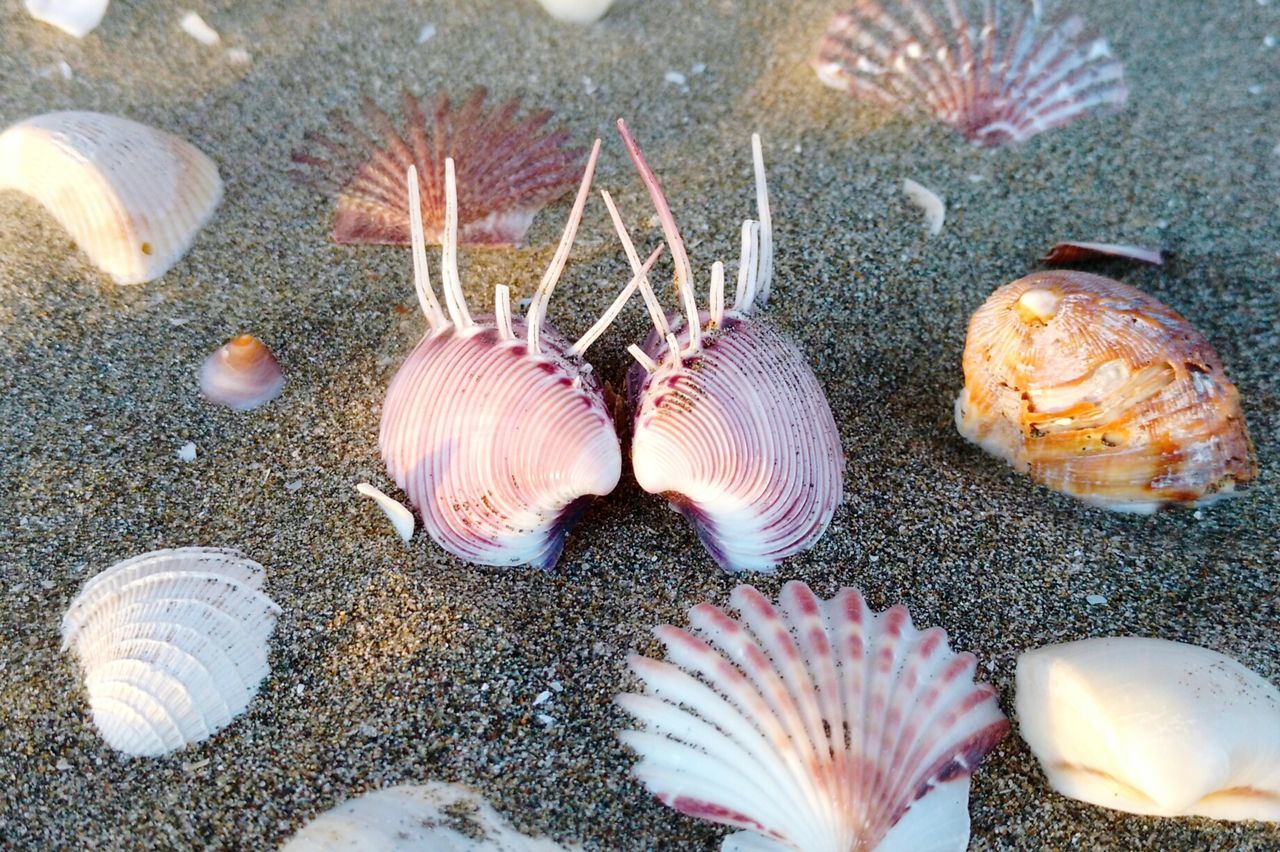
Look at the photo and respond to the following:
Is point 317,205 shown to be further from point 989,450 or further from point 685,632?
point 989,450

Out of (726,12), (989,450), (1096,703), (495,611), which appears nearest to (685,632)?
(495,611)

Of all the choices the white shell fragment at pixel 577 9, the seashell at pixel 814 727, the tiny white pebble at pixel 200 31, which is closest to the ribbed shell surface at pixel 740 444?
the seashell at pixel 814 727

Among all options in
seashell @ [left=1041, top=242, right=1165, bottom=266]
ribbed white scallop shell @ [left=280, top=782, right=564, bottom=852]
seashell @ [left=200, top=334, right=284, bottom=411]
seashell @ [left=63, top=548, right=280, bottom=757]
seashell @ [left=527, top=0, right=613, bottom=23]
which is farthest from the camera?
seashell @ [left=527, top=0, right=613, bottom=23]

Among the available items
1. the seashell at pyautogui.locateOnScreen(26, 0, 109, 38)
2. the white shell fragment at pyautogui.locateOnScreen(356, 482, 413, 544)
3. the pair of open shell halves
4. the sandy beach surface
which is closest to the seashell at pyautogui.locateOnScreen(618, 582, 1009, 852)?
the sandy beach surface

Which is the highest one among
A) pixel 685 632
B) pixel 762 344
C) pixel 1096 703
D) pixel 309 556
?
pixel 762 344

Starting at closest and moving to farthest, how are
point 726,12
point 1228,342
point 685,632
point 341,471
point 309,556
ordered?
point 685,632 → point 309,556 → point 341,471 → point 1228,342 → point 726,12

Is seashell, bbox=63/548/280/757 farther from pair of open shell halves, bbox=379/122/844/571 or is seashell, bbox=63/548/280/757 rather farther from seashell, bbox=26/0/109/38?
seashell, bbox=26/0/109/38

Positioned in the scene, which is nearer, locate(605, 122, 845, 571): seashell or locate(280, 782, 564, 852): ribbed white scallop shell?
locate(280, 782, 564, 852): ribbed white scallop shell

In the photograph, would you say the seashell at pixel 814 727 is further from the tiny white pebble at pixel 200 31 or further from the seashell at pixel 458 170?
the tiny white pebble at pixel 200 31
